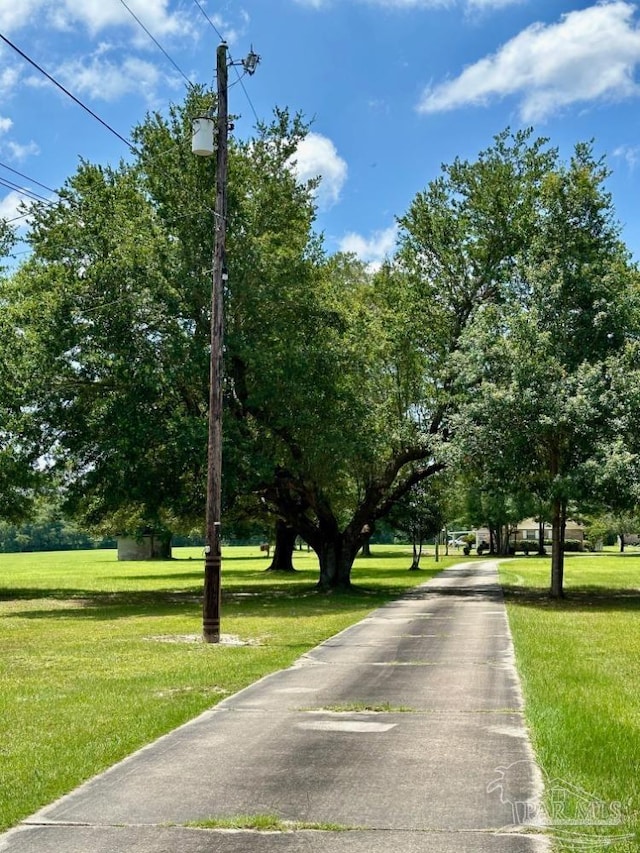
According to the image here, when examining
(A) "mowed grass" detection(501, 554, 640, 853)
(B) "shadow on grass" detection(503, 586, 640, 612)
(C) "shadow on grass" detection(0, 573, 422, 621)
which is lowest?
(C) "shadow on grass" detection(0, 573, 422, 621)

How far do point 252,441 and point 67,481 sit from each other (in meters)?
5.83

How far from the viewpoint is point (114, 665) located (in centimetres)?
1266

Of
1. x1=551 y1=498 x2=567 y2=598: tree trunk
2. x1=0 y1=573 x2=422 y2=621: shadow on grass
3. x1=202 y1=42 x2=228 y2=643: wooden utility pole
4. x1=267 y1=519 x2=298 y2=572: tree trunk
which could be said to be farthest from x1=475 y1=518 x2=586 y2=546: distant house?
x1=202 y1=42 x2=228 y2=643: wooden utility pole

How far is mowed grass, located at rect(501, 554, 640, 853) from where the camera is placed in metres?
5.30

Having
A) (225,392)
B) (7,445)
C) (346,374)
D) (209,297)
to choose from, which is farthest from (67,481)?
(346,374)

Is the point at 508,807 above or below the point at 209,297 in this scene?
below

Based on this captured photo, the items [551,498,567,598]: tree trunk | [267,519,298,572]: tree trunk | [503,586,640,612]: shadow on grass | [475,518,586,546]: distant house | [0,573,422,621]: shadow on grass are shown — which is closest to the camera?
[0,573,422,621]: shadow on grass

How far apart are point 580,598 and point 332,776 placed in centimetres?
2260

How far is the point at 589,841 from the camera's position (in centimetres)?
482

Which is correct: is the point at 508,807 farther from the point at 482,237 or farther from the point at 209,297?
the point at 482,237
